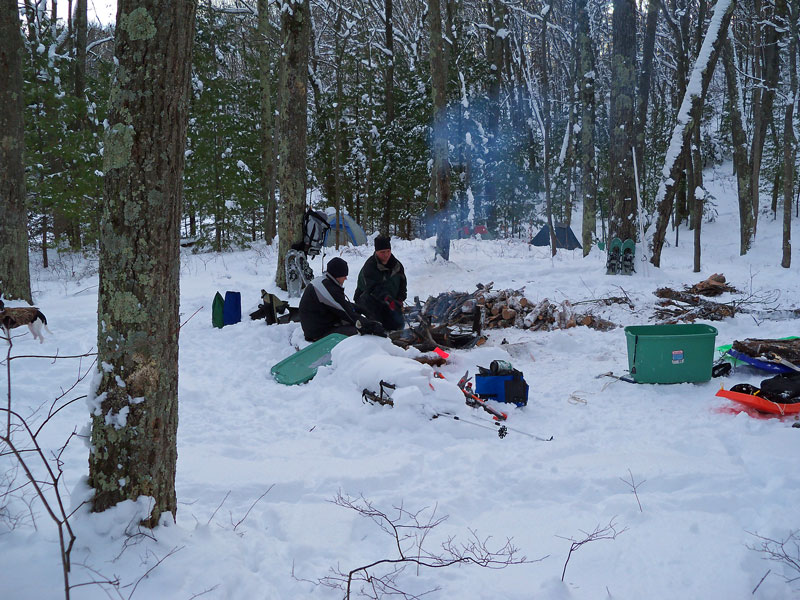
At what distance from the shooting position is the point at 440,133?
12961 millimetres

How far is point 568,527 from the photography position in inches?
119

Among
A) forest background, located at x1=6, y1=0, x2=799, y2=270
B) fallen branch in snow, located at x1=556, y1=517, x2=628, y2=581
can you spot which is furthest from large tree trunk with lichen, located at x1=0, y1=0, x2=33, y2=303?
fallen branch in snow, located at x1=556, y1=517, x2=628, y2=581

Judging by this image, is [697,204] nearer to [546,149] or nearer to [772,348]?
[546,149]

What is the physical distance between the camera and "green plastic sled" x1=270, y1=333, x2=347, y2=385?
564 centimetres

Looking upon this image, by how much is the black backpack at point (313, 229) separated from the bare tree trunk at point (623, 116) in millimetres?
5446

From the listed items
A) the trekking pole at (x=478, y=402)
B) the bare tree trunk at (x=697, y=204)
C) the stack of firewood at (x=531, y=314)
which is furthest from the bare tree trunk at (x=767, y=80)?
the trekking pole at (x=478, y=402)

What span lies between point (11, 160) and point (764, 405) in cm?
863

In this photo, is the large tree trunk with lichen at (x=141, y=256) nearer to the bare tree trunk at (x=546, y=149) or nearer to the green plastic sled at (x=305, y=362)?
the green plastic sled at (x=305, y=362)

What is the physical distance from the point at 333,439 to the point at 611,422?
2317mm

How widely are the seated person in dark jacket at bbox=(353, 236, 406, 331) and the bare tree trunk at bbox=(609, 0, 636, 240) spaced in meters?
5.15

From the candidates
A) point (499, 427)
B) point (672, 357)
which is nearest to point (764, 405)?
point (672, 357)

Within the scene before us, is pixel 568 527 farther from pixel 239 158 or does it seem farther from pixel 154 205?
pixel 239 158

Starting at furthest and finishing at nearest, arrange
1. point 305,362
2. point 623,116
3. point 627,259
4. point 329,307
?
1. point 623,116
2. point 627,259
3. point 329,307
4. point 305,362

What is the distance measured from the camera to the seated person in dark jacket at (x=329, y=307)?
6.32 m
